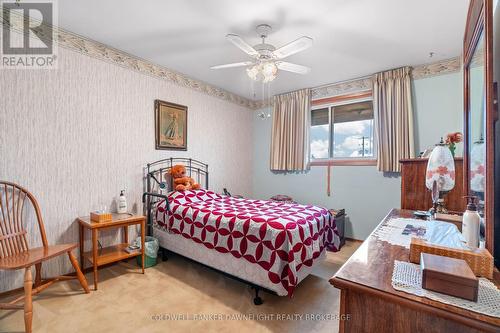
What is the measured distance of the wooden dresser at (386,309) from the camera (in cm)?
62

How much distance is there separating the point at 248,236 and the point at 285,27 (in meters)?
2.10

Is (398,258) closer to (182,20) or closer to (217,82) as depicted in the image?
(182,20)

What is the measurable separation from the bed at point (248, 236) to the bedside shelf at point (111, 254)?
0.42m

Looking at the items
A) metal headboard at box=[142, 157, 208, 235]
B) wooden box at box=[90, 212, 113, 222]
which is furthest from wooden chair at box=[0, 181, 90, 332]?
metal headboard at box=[142, 157, 208, 235]

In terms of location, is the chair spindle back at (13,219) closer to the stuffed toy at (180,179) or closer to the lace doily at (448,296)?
the stuffed toy at (180,179)

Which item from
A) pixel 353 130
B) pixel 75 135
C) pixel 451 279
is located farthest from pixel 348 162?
pixel 75 135

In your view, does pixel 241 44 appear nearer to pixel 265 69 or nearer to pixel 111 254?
pixel 265 69

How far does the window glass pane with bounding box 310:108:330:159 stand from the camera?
4.12 metres

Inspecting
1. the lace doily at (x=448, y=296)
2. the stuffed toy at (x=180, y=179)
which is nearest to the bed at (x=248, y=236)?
the stuffed toy at (x=180, y=179)

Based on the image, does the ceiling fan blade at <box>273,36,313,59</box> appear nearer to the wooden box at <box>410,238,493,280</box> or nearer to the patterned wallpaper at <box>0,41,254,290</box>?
the wooden box at <box>410,238,493,280</box>

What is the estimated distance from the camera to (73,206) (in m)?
2.51

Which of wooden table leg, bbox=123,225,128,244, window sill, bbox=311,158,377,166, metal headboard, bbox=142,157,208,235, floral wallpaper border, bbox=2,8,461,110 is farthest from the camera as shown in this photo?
window sill, bbox=311,158,377,166

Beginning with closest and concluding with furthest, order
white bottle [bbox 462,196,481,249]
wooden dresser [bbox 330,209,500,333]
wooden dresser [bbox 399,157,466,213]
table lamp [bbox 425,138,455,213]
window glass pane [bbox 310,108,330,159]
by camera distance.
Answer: wooden dresser [bbox 330,209,500,333] < white bottle [bbox 462,196,481,249] < table lamp [bbox 425,138,455,213] < wooden dresser [bbox 399,157,466,213] < window glass pane [bbox 310,108,330,159]

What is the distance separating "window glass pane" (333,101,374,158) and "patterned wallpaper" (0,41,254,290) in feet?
8.80
